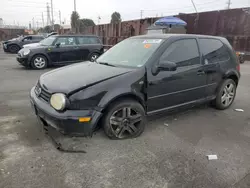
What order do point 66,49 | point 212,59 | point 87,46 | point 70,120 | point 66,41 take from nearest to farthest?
point 70,120
point 212,59
point 66,49
point 66,41
point 87,46

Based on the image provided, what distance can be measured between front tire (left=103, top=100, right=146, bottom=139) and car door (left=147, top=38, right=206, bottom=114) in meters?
0.26

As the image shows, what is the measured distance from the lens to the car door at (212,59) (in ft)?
12.8

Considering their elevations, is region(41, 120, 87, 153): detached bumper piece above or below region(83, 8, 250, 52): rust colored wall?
below

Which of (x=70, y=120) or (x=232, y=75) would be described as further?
(x=232, y=75)

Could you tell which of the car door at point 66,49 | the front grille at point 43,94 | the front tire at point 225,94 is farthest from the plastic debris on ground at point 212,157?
the car door at point 66,49

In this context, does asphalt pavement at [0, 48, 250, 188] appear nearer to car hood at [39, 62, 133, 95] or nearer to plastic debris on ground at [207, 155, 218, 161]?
plastic debris on ground at [207, 155, 218, 161]

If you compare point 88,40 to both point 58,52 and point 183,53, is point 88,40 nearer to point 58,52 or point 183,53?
point 58,52

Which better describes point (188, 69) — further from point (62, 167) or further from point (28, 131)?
point (28, 131)

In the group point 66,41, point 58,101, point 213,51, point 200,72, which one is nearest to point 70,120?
point 58,101

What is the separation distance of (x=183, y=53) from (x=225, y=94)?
1.61 meters

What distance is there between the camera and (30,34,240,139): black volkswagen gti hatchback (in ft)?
8.94

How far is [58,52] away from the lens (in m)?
9.57

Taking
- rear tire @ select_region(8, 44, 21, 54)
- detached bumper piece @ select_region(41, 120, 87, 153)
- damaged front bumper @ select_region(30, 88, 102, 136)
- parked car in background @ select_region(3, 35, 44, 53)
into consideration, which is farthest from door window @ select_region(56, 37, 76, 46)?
rear tire @ select_region(8, 44, 21, 54)

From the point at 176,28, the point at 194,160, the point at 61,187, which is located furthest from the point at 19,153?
the point at 176,28
